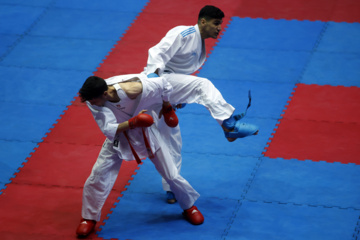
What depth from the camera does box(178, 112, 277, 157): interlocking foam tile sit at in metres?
8.80

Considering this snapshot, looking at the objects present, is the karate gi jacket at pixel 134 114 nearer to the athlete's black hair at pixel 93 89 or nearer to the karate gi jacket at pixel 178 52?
the athlete's black hair at pixel 93 89

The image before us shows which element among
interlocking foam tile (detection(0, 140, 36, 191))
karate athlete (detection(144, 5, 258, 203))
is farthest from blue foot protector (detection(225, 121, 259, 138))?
interlocking foam tile (detection(0, 140, 36, 191))

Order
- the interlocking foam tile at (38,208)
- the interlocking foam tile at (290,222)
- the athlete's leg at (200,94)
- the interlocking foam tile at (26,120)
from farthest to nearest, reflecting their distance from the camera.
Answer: the interlocking foam tile at (26,120)
the interlocking foam tile at (38,208)
the interlocking foam tile at (290,222)
the athlete's leg at (200,94)

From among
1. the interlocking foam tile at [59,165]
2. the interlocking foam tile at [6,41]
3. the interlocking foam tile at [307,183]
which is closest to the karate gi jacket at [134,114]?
the interlocking foam tile at [59,165]

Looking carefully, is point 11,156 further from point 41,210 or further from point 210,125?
point 210,125

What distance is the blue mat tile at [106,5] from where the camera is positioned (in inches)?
510

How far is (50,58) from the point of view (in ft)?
37.4

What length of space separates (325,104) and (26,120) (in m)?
4.50

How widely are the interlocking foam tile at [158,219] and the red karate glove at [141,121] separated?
1.44 metres

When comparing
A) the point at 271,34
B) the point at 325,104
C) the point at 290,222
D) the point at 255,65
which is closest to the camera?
the point at 290,222

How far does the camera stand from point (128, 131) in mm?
6820

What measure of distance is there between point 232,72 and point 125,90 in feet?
14.5

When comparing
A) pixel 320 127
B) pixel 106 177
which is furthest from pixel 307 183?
pixel 106 177

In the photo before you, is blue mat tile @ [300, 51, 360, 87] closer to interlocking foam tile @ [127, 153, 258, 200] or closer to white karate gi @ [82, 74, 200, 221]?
interlocking foam tile @ [127, 153, 258, 200]
